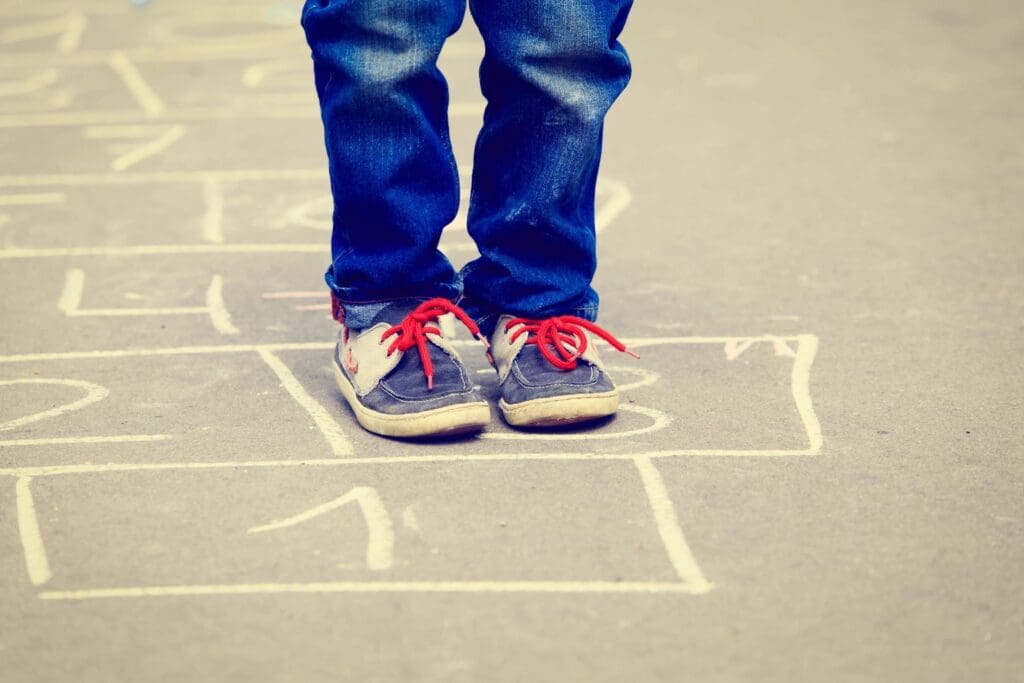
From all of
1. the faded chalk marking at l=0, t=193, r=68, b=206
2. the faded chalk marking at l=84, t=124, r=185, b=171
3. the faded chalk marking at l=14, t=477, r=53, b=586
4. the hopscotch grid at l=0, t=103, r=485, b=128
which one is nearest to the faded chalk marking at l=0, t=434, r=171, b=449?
the faded chalk marking at l=14, t=477, r=53, b=586

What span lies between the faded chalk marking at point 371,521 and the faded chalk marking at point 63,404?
0.58 m

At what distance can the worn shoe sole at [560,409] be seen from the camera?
220 centimetres

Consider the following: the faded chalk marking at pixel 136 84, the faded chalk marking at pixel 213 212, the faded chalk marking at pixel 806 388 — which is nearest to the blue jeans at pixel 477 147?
the faded chalk marking at pixel 806 388

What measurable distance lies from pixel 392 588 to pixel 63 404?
0.87 m

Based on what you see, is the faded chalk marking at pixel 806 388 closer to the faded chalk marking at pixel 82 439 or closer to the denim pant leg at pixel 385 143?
the denim pant leg at pixel 385 143

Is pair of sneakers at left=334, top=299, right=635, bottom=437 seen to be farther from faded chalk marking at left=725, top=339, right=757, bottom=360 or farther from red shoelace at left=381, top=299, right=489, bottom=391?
faded chalk marking at left=725, top=339, right=757, bottom=360

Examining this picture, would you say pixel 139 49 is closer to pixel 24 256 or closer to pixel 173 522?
pixel 24 256

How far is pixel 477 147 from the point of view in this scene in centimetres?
231

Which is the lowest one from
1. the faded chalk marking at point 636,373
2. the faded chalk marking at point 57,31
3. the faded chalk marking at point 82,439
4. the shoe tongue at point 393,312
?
the faded chalk marking at point 57,31

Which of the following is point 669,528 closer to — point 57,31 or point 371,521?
point 371,521

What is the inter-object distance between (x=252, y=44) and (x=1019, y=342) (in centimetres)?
335

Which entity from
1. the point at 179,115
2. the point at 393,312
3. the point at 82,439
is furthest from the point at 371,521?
the point at 179,115

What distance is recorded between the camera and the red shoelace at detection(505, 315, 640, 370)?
2.25 m

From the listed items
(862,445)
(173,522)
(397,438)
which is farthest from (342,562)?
(862,445)
